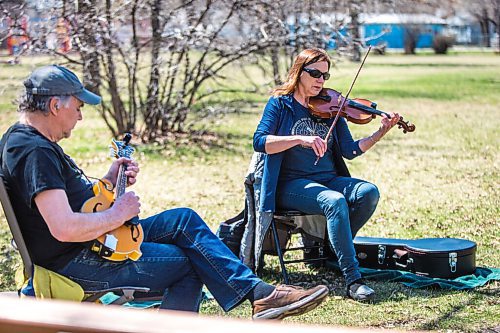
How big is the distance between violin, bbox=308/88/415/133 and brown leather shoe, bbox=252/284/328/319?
5.04 ft

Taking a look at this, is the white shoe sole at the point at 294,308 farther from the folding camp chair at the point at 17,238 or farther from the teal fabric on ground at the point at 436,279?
the teal fabric on ground at the point at 436,279

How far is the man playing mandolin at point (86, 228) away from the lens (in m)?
3.27

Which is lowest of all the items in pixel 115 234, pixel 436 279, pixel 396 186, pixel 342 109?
pixel 396 186

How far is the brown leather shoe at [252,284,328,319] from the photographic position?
12.0 feet

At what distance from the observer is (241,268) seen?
365 centimetres

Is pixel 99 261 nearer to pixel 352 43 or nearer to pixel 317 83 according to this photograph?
pixel 317 83

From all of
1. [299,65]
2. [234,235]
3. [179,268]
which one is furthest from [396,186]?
[179,268]

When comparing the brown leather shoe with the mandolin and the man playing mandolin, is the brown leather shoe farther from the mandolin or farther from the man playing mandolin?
the mandolin

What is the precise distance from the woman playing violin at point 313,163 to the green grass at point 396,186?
14.1 inches

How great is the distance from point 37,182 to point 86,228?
0.25m

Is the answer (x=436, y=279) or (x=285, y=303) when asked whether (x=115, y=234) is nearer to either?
(x=285, y=303)

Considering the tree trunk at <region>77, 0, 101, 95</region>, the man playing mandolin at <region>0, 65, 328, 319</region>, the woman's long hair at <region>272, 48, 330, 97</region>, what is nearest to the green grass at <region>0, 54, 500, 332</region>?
the tree trunk at <region>77, 0, 101, 95</region>

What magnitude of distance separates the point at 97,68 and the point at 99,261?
6.92 metres

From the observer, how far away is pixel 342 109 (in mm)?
5000
